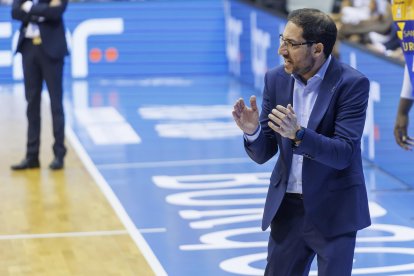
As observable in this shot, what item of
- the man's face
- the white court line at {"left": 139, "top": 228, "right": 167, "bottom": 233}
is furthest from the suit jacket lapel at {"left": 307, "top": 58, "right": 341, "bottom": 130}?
the white court line at {"left": 139, "top": 228, "right": 167, "bottom": 233}

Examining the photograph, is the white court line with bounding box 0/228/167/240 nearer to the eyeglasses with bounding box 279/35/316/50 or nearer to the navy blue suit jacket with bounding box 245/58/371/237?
the navy blue suit jacket with bounding box 245/58/371/237

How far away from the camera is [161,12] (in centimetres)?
1547

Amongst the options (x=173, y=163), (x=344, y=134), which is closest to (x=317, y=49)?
(x=344, y=134)

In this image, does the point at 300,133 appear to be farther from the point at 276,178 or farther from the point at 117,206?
the point at 117,206

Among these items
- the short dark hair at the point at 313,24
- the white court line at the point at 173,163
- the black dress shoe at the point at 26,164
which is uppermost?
the short dark hair at the point at 313,24

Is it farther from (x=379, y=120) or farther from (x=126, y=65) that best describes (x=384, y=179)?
(x=126, y=65)

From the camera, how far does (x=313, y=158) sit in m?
4.29

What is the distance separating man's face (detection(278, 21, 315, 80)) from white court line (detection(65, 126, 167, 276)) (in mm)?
2800

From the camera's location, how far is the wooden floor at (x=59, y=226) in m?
7.08

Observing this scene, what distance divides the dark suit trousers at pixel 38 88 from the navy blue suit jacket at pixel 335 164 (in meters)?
5.40

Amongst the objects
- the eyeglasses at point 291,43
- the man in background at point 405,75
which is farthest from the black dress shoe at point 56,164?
the eyeglasses at point 291,43

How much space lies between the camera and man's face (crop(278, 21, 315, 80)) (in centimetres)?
437

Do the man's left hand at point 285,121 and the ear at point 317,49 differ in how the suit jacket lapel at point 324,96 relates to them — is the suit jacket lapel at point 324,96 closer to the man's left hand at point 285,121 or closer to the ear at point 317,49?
the ear at point 317,49

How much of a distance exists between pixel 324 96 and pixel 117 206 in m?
4.43
